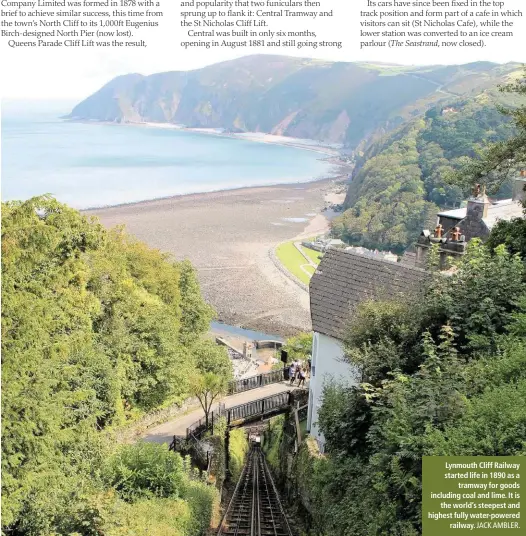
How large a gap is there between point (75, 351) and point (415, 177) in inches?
3662

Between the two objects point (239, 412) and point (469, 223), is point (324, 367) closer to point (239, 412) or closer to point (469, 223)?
point (239, 412)

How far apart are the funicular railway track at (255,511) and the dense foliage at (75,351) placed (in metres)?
2.68

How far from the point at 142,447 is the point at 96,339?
633 centimetres

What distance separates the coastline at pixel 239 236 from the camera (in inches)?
2364

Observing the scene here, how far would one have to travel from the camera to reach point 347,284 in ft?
64.9

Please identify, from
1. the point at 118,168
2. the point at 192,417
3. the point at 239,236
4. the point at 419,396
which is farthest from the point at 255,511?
the point at 118,168

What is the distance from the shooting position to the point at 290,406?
24391 mm

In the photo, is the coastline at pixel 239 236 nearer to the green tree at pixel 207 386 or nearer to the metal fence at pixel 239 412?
the green tree at pixel 207 386

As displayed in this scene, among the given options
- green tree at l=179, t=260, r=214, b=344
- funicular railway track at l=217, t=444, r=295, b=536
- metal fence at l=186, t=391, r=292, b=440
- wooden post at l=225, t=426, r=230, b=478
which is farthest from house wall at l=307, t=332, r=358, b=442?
green tree at l=179, t=260, r=214, b=344

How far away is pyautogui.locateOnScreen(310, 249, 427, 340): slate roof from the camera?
61.1 feet

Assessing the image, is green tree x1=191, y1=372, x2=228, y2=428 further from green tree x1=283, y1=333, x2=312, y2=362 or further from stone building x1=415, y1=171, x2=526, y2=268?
stone building x1=415, y1=171, x2=526, y2=268

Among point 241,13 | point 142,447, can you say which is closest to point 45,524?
point 142,447

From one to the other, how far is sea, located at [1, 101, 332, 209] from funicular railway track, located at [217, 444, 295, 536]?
206 ft

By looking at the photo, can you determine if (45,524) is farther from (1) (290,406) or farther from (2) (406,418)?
(1) (290,406)
